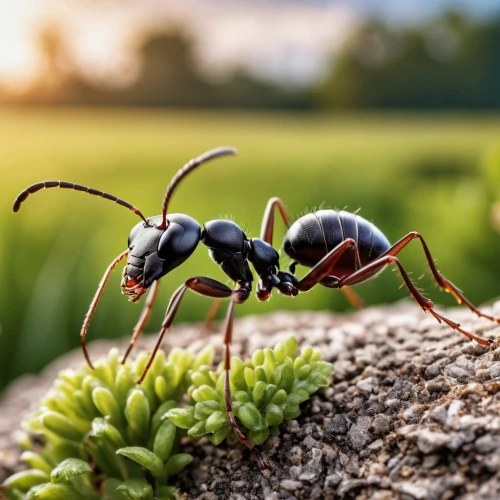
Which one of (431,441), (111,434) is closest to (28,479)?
(111,434)

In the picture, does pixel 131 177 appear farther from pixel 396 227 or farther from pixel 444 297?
pixel 444 297

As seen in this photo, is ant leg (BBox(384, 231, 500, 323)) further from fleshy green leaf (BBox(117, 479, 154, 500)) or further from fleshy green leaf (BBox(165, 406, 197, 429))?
fleshy green leaf (BBox(117, 479, 154, 500))

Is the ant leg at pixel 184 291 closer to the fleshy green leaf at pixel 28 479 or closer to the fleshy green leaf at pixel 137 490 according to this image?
the fleshy green leaf at pixel 137 490

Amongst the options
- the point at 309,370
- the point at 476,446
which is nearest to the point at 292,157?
the point at 309,370

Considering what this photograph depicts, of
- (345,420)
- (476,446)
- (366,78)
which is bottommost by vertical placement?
(345,420)

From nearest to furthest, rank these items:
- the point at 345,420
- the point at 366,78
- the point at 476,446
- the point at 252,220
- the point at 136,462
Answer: the point at 476,446
the point at 345,420
the point at 136,462
the point at 252,220
the point at 366,78

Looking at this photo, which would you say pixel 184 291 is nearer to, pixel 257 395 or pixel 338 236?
pixel 257 395
